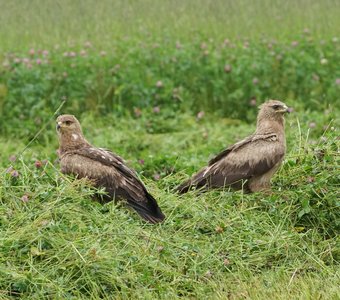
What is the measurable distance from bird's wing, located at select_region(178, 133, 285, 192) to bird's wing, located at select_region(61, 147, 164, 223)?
0.64m

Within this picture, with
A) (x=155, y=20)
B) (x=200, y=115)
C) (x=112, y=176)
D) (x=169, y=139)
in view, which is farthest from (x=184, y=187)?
(x=155, y=20)

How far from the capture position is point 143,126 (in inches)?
499

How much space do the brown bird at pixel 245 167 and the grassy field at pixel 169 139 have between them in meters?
0.18

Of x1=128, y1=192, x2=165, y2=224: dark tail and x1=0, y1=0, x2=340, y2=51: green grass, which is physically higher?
x1=128, y1=192, x2=165, y2=224: dark tail

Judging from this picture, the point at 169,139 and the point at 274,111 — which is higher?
the point at 274,111

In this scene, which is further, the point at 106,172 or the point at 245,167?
the point at 245,167

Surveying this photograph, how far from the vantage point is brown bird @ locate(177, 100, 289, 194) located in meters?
8.41

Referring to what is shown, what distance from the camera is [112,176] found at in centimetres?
800

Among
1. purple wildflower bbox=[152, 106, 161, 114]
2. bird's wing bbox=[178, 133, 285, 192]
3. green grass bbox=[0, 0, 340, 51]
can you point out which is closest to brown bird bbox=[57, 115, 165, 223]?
bird's wing bbox=[178, 133, 285, 192]

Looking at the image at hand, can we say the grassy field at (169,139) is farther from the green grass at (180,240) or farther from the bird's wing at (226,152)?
the bird's wing at (226,152)

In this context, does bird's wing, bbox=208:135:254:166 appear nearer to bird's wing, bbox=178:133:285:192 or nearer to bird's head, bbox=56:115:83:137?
bird's wing, bbox=178:133:285:192

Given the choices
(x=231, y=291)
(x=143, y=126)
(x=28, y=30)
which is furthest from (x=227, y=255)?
(x=28, y=30)

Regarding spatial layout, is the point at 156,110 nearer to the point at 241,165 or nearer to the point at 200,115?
the point at 200,115

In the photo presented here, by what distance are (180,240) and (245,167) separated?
56.3 inches
